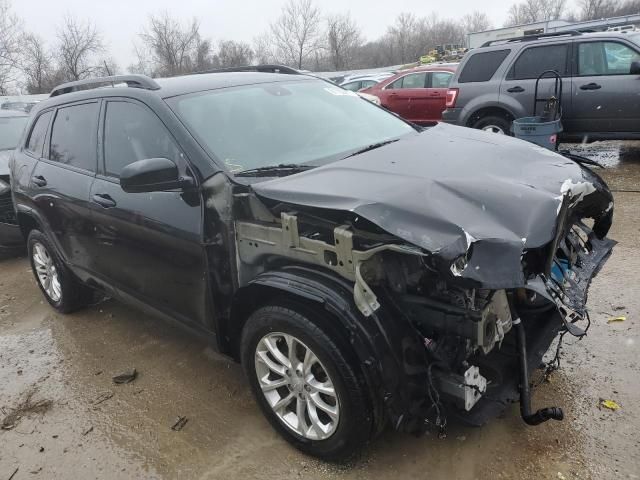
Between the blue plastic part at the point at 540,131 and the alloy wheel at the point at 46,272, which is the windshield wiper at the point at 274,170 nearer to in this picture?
the alloy wheel at the point at 46,272

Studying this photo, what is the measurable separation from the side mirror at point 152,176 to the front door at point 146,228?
70mm

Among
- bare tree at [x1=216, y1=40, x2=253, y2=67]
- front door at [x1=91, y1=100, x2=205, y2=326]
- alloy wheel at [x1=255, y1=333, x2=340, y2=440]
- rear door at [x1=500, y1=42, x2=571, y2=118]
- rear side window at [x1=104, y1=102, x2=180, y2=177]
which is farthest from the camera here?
bare tree at [x1=216, y1=40, x2=253, y2=67]

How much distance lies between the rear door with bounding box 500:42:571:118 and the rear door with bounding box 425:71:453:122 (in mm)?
2391

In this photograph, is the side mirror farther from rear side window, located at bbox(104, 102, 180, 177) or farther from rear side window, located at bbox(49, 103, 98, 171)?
rear side window, located at bbox(49, 103, 98, 171)

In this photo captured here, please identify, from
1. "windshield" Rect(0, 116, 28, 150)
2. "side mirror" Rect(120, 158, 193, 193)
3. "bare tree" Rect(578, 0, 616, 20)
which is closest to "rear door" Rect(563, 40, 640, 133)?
"side mirror" Rect(120, 158, 193, 193)

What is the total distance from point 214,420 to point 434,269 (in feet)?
5.51

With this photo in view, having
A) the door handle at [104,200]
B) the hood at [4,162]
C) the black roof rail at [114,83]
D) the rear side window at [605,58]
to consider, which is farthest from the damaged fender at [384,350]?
the rear side window at [605,58]

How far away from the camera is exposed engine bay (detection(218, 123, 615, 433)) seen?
2.01 m

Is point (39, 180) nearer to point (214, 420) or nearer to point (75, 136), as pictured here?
point (75, 136)

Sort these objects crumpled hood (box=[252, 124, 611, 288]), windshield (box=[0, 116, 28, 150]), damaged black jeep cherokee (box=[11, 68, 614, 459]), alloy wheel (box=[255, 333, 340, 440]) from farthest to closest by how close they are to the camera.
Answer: windshield (box=[0, 116, 28, 150]) < alloy wheel (box=[255, 333, 340, 440]) < damaged black jeep cherokee (box=[11, 68, 614, 459]) < crumpled hood (box=[252, 124, 611, 288])

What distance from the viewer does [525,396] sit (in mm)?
2324

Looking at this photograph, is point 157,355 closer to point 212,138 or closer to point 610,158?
point 212,138

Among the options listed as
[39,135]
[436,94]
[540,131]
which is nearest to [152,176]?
[39,135]

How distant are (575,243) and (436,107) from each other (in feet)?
27.1
